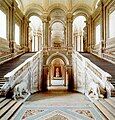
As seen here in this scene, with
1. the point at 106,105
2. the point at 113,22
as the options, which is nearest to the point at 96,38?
the point at 113,22

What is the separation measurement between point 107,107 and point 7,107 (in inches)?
136

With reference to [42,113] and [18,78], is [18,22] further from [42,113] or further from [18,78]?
[42,113]

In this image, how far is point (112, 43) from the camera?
627 inches

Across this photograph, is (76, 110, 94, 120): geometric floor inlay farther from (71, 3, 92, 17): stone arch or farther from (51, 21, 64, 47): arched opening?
(51, 21, 64, 47): arched opening

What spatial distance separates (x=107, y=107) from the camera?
8039 mm

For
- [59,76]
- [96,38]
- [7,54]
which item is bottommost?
[59,76]

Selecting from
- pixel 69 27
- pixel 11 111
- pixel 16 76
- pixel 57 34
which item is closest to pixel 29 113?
pixel 11 111

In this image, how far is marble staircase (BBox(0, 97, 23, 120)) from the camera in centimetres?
711

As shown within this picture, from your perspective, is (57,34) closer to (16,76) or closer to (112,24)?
(112,24)

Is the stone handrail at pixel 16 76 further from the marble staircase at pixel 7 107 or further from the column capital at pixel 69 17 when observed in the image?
the column capital at pixel 69 17

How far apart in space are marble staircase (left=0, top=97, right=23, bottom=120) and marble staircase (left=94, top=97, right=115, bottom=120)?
9.81ft

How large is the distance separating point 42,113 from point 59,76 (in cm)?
3305

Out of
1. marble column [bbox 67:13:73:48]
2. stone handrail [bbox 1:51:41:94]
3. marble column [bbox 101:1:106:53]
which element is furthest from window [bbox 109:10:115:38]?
stone handrail [bbox 1:51:41:94]

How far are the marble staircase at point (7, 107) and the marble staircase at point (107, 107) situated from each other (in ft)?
9.81
